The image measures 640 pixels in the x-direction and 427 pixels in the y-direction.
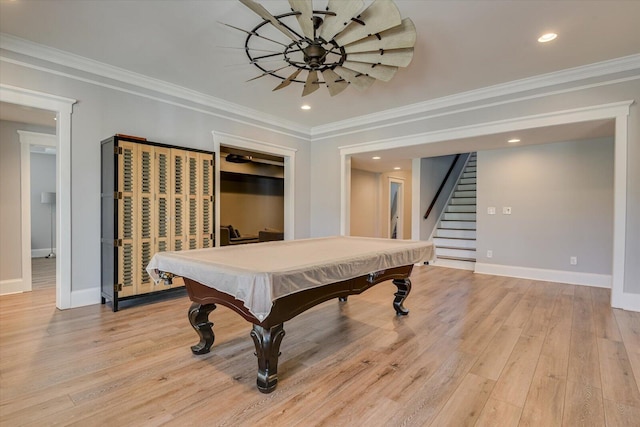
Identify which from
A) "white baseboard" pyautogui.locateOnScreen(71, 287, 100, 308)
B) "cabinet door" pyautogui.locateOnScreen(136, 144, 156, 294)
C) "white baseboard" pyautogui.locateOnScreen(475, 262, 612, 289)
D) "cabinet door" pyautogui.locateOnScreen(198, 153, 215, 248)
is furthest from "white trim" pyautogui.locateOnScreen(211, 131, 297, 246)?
"white baseboard" pyautogui.locateOnScreen(475, 262, 612, 289)

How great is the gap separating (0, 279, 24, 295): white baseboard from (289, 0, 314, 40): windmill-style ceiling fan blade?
4.95 m

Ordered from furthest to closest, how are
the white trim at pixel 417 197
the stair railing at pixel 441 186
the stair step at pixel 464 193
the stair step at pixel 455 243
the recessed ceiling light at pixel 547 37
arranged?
the stair step at pixel 464 193
the stair railing at pixel 441 186
the white trim at pixel 417 197
the stair step at pixel 455 243
the recessed ceiling light at pixel 547 37

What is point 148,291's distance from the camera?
11.6 feet

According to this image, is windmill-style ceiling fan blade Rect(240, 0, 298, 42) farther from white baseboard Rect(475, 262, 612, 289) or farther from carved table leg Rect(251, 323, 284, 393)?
white baseboard Rect(475, 262, 612, 289)

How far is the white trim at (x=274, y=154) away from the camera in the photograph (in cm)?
459

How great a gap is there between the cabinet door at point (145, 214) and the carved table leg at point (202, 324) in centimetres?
151

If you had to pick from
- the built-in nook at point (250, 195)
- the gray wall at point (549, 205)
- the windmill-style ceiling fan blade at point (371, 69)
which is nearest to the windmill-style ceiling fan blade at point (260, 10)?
the windmill-style ceiling fan blade at point (371, 69)

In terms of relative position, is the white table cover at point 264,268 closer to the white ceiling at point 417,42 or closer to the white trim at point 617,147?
the white ceiling at point 417,42

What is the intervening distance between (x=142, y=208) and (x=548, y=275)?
19.3ft

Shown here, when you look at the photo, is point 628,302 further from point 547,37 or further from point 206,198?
point 206,198

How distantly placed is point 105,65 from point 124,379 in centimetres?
330

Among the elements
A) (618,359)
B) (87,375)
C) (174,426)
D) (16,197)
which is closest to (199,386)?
(174,426)

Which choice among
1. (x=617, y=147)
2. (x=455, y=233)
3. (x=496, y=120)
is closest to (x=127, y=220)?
(x=496, y=120)

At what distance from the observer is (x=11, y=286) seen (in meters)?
4.11
